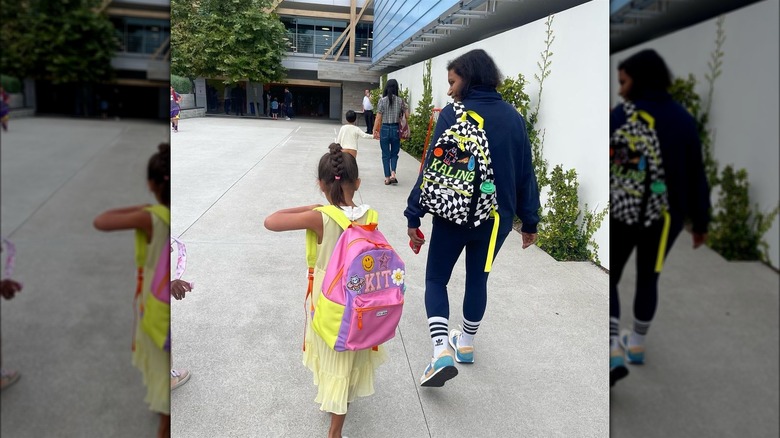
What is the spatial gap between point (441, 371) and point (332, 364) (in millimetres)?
666

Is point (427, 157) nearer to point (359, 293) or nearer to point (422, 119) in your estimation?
point (359, 293)

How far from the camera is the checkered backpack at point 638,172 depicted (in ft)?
1.25

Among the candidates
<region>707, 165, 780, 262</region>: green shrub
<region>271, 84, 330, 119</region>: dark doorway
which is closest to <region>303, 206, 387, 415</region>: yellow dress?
<region>707, 165, 780, 262</region>: green shrub

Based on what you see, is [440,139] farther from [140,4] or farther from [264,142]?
[264,142]

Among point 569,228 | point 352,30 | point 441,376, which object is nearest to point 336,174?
point 441,376

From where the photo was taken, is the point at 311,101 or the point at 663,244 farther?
the point at 311,101

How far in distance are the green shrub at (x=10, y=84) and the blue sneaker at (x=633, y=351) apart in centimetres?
52

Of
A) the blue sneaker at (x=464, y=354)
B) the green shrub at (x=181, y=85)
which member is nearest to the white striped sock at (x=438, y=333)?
the blue sneaker at (x=464, y=354)

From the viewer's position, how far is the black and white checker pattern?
2.56m

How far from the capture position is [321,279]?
243 cm

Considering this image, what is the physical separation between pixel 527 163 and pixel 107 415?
8.48 feet

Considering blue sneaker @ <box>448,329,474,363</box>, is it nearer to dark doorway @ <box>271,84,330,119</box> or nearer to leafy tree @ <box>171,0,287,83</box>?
leafy tree @ <box>171,0,287,83</box>

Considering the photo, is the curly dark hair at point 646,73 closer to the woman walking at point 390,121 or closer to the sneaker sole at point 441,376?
the sneaker sole at point 441,376

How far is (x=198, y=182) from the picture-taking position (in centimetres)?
879
